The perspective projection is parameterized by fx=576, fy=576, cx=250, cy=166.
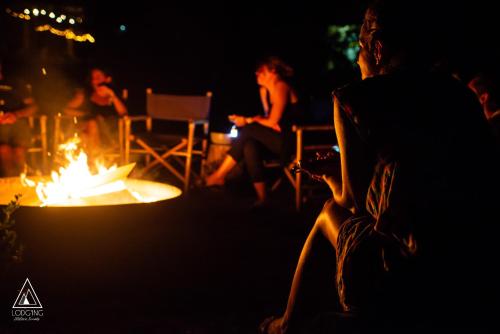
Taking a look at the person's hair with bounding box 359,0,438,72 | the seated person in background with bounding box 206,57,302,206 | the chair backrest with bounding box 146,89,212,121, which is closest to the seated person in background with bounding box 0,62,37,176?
the chair backrest with bounding box 146,89,212,121

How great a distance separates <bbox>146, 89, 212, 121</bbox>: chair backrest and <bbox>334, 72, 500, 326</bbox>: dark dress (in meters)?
4.92

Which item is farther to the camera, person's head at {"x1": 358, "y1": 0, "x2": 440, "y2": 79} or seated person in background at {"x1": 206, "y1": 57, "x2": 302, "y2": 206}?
seated person in background at {"x1": 206, "y1": 57, "x2": 302, "y2": 206}

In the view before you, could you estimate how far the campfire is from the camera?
11.7ft

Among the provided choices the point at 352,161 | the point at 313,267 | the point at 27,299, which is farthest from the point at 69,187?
the point at 352,161

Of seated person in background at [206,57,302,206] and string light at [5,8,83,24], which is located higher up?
string light at [5,8,83,24]

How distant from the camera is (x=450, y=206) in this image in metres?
1.44

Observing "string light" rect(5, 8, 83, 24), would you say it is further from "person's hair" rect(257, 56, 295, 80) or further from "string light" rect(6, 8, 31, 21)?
"person's hair" rect(257, 56, 295, 80)

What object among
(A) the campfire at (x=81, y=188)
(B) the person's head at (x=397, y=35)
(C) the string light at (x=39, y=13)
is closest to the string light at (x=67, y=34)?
(C) the string light at (x=39, y=13)

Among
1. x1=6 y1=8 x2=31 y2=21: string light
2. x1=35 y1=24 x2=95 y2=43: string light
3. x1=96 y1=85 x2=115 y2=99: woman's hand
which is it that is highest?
x1=6 y1=8 x2=31 y2=21: string light

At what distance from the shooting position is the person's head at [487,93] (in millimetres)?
3072

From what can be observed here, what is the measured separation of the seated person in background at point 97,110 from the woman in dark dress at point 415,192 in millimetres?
4990

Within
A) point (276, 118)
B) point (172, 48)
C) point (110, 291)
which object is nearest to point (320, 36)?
point (172, 48)

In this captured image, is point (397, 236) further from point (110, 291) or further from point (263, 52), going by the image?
point (263, 52)

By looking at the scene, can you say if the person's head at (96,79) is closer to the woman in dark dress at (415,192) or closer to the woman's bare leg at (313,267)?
the woman's bare leg at (313,267)
